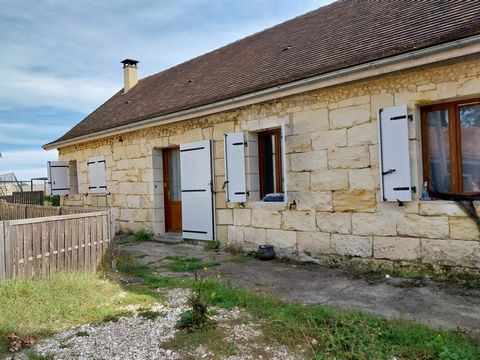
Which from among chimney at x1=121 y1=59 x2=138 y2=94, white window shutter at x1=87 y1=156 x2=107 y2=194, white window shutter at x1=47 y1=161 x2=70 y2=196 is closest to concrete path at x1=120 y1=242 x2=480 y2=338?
white window shutter at x1=87 y1=156 x2=107 y2=194

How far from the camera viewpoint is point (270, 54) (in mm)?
8211

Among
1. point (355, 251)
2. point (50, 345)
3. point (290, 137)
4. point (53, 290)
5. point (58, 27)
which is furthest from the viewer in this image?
point (58, 27)

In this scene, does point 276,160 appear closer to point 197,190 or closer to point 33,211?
point 197,190

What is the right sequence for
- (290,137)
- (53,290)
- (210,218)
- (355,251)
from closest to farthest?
(53,290) → (355,251) → (290,137) → (210,218)

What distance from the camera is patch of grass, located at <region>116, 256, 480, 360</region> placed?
2801 mm

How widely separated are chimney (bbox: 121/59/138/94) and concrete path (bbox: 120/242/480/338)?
8.83 m

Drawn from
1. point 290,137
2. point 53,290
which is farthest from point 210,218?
point 53,290

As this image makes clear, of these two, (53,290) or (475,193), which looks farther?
(475,193)

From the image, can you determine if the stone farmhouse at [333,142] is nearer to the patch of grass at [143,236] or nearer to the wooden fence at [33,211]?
the patch of grass at [143,236]

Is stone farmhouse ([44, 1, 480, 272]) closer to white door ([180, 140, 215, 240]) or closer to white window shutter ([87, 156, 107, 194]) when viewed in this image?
white door ([180, 140, 215, 240])

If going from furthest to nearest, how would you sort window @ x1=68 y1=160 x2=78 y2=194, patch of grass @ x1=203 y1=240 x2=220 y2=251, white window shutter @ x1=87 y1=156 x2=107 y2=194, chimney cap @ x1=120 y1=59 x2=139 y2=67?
1. chimney cap @ x1=120 y1=59 x2=139 y2=67
2. window @ x1=68 y1=160 x2=78 y2=194
3. white window shutter @ x1=87 y1=156 x2=107 y2=194
4. patch of grass @ x1=203 y1=240 x2=220 y2=251

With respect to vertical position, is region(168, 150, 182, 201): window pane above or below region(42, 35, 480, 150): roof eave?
below

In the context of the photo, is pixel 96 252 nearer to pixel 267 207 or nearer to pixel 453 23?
pixel 267 207

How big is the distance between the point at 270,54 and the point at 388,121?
12.7 feet
